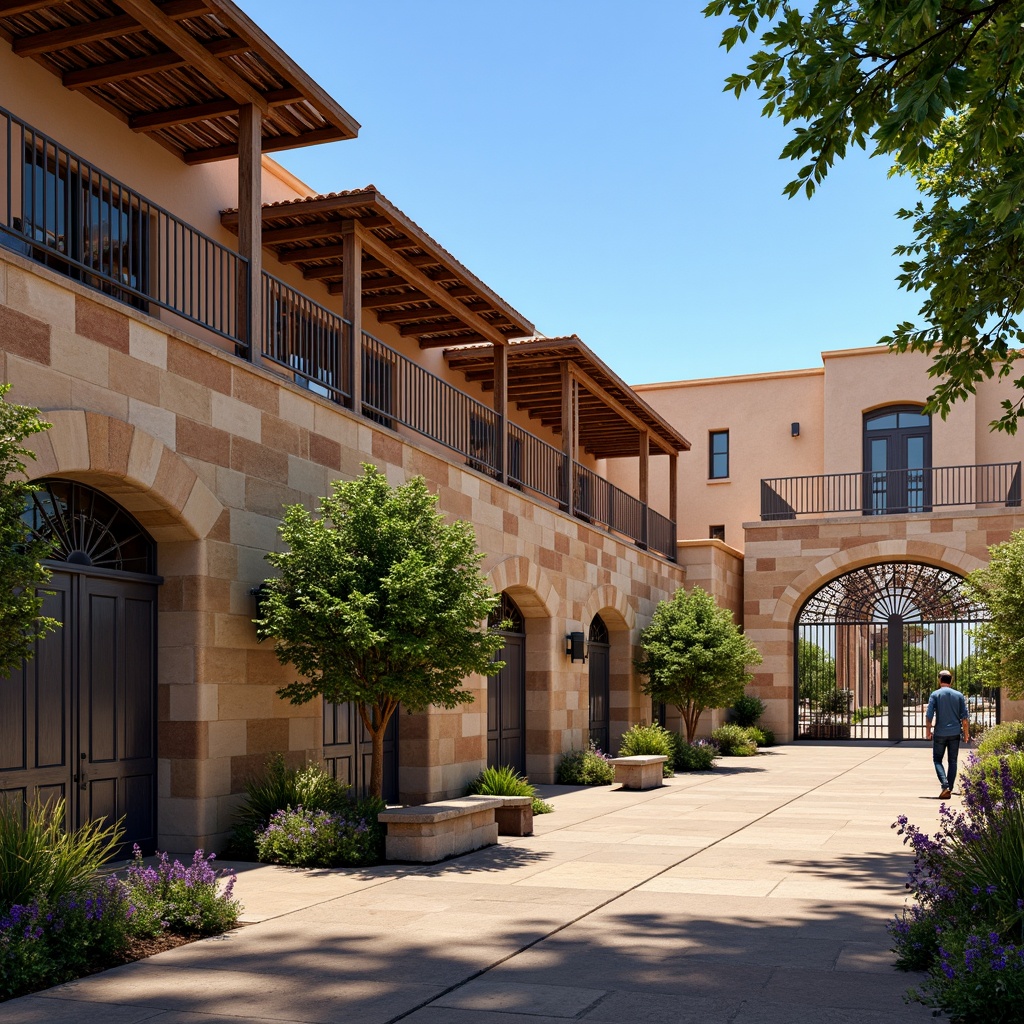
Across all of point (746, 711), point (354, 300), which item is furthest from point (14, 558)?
point (746, 711)

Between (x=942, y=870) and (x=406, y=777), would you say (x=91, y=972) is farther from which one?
(x=406, y=777)

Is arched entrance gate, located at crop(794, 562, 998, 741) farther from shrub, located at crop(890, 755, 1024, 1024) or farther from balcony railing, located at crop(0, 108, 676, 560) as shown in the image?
shrub, located at crop(890, 755, 1024, 1024)

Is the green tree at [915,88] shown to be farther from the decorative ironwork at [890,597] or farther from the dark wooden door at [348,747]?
the decorative ironwork at [890,597]

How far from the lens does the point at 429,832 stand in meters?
10.4

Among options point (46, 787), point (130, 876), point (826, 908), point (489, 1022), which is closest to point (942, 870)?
point (826, 908)

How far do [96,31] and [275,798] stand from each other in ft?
22.7

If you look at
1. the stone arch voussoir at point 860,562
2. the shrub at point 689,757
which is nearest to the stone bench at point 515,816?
the shrub at point 689,757

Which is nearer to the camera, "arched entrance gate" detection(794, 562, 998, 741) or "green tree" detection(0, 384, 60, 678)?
"green tree" detection(0, 384, 60, 678)

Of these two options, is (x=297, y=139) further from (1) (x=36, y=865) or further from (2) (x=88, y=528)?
(1) (x=36, y=865)

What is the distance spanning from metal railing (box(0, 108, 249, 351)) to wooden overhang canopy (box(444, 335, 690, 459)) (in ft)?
23.5

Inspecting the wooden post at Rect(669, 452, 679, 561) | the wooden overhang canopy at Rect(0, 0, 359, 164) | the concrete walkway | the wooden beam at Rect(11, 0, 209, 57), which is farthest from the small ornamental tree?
the wooden beam at Rect(11, 0, 209, 57)

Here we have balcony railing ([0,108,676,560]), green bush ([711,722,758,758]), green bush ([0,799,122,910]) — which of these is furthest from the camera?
green bush ([711,722,758,758])

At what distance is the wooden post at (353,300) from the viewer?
1367 cm

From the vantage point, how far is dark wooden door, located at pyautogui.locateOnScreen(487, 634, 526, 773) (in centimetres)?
1766
